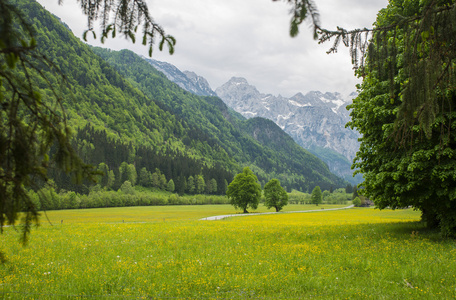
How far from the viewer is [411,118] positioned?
7.23 meters

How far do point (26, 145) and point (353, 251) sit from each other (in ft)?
43.4

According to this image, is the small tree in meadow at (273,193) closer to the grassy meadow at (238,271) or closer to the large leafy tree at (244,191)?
the large leafy tree at (244,191)

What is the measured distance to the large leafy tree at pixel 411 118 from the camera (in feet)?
23.2

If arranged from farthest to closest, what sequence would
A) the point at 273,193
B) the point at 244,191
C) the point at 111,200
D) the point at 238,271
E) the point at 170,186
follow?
the point at 170,186 < the point at 111,200 < the point at 273,193 < the point at 244,191 < the point at 238,271

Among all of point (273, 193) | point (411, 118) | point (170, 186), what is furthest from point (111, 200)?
point (411, 118)

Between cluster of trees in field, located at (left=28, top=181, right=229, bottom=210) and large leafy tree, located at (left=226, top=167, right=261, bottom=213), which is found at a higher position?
large leafy tree, located at (left=226, top=167, right=261, bottom=213)

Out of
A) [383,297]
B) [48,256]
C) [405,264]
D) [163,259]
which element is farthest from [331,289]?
[48,256]

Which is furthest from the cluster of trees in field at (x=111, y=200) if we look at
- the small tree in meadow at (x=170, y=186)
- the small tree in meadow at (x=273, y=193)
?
the small tree in meadow at (x=273, y=193)

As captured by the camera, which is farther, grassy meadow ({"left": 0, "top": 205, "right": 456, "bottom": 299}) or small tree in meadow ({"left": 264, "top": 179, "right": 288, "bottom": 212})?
small tree in meadow ({"left": 264, "top": 179, "right": 288, "bottom": 212})

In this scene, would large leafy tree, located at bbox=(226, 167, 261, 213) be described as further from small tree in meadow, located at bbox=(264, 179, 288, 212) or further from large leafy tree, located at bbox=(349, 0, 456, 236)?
large leafy tree, located at bbox=(349, 0, 456, 236)

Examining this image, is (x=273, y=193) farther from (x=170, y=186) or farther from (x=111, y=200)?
(x=170, y=186)

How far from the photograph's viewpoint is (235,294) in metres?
8.53

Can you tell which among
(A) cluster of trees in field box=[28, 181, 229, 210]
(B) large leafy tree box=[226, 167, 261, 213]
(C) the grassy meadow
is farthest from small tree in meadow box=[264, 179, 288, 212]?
(C) the grassy meadow

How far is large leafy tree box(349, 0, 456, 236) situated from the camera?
708 cm
